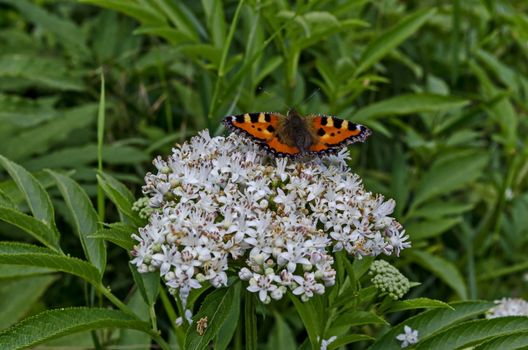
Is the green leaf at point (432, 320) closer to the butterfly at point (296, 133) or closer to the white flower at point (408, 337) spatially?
the white flower at point (408, 337)

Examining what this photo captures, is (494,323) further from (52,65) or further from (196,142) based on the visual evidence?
(52,65)

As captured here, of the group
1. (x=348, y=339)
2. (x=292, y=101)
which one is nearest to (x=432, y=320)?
(x=348, y=339)

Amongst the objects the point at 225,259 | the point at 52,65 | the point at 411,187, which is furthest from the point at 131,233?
the point at 411,187

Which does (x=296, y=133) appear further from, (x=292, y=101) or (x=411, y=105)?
(x=411, y=105)

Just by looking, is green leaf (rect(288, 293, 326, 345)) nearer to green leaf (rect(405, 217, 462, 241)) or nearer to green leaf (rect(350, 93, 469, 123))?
green leaf (rect(350, 93, 469, 123))

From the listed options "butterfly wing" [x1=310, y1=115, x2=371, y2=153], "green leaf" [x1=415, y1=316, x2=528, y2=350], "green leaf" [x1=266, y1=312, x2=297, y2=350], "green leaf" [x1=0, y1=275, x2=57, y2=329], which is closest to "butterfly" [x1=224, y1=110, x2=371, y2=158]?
"butterfly wing" [x1=310, y1=115, x2=371, y2=153]

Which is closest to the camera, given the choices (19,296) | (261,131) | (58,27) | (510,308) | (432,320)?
(432,320)
